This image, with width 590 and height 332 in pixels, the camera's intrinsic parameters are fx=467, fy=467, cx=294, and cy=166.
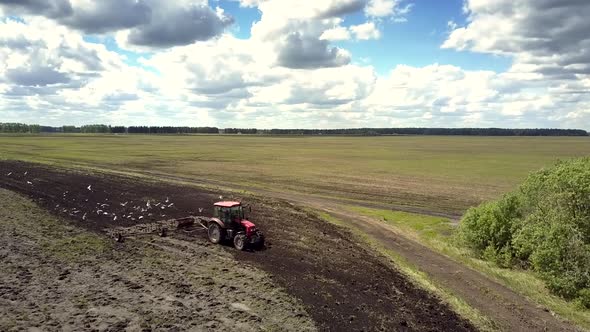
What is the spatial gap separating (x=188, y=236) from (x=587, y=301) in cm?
2380

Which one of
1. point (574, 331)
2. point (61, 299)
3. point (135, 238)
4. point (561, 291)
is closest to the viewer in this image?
point (574, 331)

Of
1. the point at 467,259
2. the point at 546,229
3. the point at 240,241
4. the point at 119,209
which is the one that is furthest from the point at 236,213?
the point at 546,229

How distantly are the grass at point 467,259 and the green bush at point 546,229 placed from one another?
77 cm

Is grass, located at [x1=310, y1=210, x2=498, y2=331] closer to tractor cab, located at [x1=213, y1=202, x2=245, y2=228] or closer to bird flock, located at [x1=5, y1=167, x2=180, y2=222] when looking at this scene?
tractor cab, located at [x1=213, y1=202, x2=245, y2=228]

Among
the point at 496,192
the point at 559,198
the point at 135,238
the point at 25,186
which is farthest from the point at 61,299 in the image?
the point at 496,192

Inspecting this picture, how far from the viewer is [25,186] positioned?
5388 cm

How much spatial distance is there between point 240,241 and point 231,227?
66.6 inches

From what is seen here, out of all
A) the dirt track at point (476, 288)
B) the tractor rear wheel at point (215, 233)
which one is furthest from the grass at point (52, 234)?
the dirt track at point (476, 288)

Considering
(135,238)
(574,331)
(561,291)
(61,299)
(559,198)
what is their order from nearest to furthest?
1. (574,331)
2. (61,299)
3. (561,291)
4. (559,198)
5. (135,238)

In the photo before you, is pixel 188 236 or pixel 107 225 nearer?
pixel 188 236

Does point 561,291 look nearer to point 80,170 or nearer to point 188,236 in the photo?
point 188,236

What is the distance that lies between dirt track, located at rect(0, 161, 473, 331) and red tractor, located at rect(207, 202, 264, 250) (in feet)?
3.15

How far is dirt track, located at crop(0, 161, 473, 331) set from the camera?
20.1 m

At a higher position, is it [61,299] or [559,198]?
[559,198]
